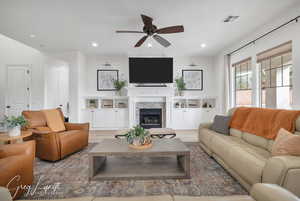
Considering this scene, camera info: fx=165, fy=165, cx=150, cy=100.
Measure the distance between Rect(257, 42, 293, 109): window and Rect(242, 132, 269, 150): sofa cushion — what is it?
3.78 feet

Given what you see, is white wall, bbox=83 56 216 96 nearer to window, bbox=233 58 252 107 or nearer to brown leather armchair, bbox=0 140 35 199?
window, bbox=233 58 252 107

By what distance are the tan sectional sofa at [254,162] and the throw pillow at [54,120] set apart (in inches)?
127

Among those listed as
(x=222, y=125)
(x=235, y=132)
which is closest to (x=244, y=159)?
(x=235, y=132)

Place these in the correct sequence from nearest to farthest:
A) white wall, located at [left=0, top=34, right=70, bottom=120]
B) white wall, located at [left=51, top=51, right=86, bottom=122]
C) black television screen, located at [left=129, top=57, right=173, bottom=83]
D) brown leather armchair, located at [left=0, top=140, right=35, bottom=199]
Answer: brown leather armchair, located at [left=0, top=140, right=35, bottom=199] → white wall, located at [left=51, top=51, right=86, bottom=122] → black television screen, located at [left=129, top=57, right=173, bottom=83] → white wall, located at [left=0, top=34, right=70, bottom=120]

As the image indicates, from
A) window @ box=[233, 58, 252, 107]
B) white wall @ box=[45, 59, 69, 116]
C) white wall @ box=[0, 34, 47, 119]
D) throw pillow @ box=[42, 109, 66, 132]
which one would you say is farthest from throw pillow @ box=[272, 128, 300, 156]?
white wall @ box=[0, 34, 47, 119]

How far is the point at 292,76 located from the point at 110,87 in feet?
16.9

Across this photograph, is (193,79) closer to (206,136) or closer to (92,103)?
(206,136)

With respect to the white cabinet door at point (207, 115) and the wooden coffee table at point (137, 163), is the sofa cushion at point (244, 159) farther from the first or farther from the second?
the white cabinet door at point (207, 115)

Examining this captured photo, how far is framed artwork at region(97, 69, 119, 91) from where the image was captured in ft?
20.2

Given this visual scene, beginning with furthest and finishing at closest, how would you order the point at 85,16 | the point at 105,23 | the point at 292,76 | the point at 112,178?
the point at 105,23
the point at 85,16
the point at 292,76
the point at 112,178

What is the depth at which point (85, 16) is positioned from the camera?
3137mm

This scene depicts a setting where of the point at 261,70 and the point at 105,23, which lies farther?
the point at 261,70

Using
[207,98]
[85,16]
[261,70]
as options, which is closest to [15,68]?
[85,16]

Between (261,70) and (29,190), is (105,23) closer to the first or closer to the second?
(29,190)
